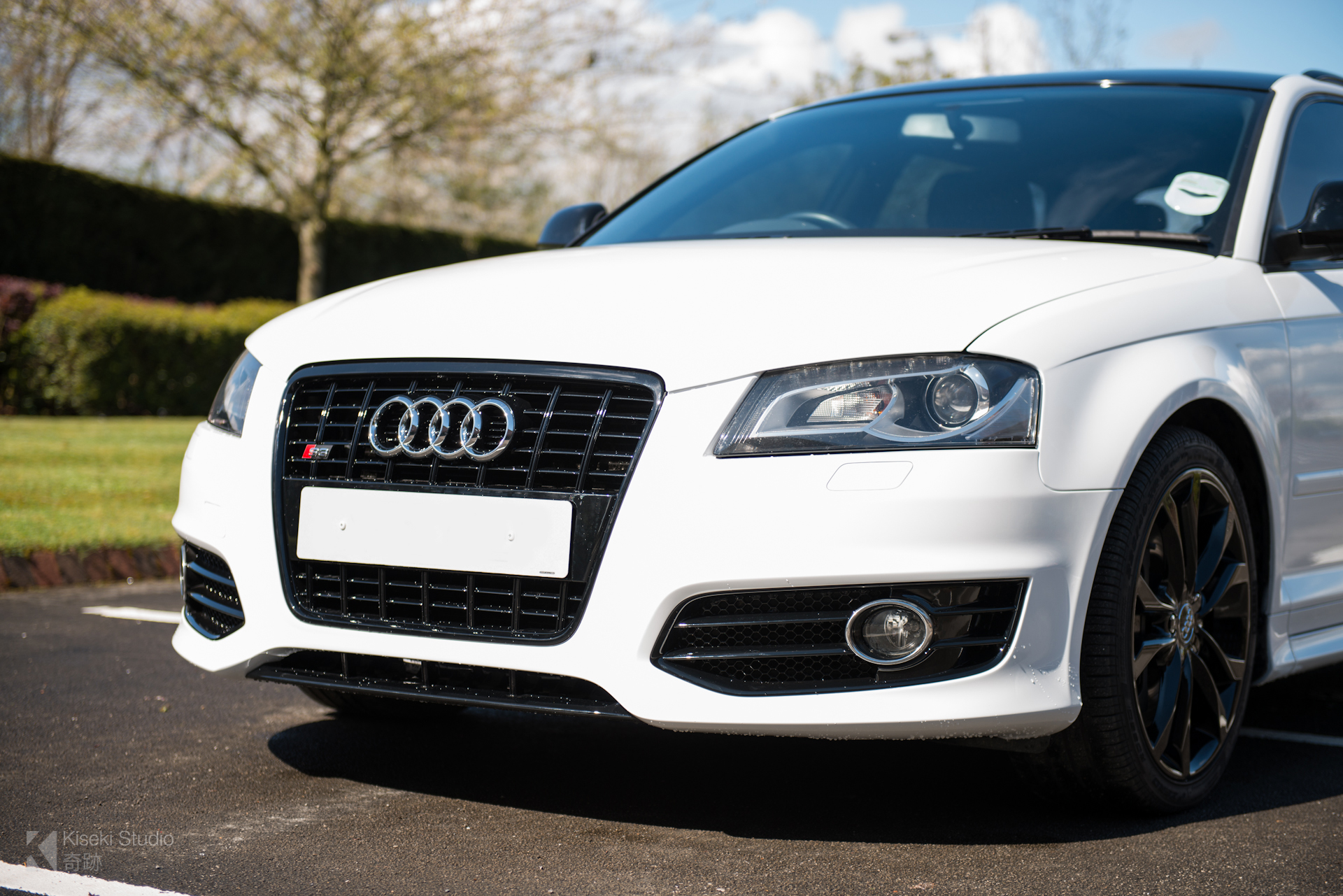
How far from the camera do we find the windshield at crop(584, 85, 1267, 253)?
362 cm

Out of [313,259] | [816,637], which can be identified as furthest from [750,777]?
[313,259]

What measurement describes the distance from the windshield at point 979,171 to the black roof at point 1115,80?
4cm

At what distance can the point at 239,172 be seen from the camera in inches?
723

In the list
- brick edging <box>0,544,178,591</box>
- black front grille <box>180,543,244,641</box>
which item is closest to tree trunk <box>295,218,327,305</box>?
brick edging <box>0,544,178,591</box>

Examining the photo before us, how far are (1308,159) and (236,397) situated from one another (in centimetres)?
299

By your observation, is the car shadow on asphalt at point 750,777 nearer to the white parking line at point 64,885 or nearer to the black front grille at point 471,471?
the black front grille at point 471,471

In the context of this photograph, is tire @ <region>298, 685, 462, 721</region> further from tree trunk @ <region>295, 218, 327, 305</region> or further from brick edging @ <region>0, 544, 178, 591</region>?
tree trunk @ <region>295, 218, 327, 305</region>

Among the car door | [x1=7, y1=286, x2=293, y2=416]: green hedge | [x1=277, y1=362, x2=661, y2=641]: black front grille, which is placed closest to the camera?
[x1=277, y1=362, x2=661, y2=641]: black front grille

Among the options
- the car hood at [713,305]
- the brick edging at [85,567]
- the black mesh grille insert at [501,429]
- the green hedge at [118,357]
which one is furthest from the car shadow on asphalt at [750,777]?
the green hedge at [118,357]

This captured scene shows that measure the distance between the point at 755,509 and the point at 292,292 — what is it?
1858 cm

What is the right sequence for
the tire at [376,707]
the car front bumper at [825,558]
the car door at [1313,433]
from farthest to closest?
the tire at [376,707], the car door at [1313,433], the car front bumper at [825,558]

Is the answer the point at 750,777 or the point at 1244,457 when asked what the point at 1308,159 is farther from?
the point at 750,777

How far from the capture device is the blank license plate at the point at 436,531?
2.64 meters

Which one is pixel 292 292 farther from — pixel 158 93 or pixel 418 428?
pixel 418 428
